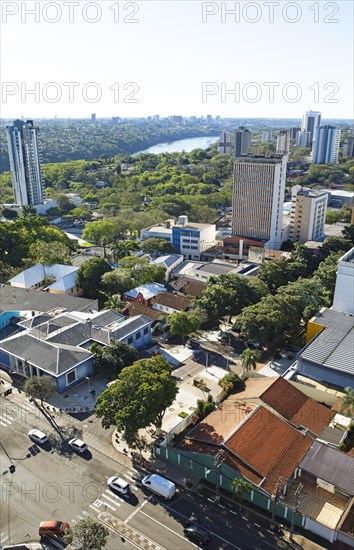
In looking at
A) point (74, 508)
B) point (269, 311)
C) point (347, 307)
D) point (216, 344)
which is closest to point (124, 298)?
point (216, 344)

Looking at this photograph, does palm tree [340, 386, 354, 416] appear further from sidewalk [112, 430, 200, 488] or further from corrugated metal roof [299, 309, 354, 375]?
sidewalk [112, 430, 200, 488]

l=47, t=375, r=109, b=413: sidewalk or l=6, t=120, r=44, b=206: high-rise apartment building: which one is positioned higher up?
l=6, t=120, r=44, b=206: high-rise apartment building

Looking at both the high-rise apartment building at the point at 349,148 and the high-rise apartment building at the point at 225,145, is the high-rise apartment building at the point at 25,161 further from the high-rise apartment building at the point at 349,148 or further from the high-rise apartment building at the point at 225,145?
the high-rise apartment building at the point at 349,148

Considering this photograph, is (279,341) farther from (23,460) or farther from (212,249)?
(212,249)

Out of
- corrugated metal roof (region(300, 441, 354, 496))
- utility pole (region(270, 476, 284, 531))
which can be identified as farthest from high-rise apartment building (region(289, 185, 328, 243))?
utility pole (region(270, 476, 284, 531))

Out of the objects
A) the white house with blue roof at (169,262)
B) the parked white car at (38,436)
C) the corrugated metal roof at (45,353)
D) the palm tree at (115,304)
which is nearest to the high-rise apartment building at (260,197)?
the white house with blue roof at (169,262)

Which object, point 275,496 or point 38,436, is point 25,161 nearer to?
point 38,436
